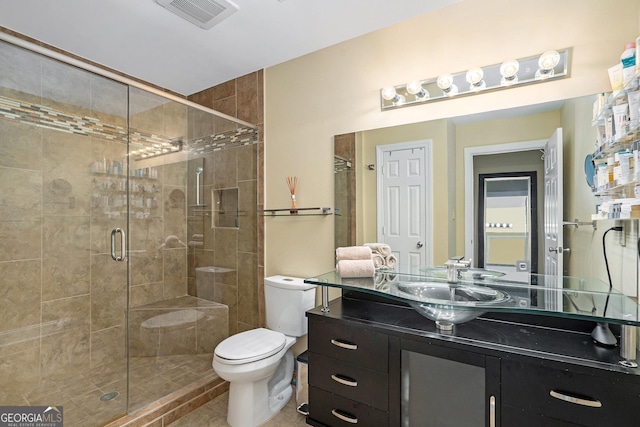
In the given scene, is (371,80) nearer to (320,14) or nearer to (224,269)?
(320,14)

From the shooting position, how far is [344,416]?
161 centimetres

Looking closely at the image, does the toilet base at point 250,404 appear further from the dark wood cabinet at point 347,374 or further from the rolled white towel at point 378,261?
the rolled white towel at point 378,261

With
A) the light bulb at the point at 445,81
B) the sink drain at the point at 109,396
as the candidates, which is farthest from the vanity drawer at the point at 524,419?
the sink drain at the point at 109,396

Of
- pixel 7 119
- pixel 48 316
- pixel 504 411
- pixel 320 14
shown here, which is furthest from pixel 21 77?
pixel 504 411

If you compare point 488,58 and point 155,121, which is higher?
point 488,58

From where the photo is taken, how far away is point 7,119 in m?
1.77

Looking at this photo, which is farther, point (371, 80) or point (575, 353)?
point (371, 80)

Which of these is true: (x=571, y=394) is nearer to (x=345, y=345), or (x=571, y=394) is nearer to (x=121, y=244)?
(x=345, y=345)

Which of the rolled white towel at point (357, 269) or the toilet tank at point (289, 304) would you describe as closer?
the rolled white towel at point (357, 269)

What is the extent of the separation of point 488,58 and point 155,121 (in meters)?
2.15

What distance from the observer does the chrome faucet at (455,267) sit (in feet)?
5.42

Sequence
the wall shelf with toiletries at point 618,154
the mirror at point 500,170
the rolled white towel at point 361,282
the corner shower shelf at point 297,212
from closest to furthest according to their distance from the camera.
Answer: the wall shelf with toiletries at point 618,154 < the mirror at point 500,170 < the rolled white towel at point 361,282 < the corner shower shelf at point 297,212

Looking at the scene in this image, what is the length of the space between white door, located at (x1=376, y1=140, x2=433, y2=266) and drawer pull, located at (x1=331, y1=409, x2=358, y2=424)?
0.87 metres

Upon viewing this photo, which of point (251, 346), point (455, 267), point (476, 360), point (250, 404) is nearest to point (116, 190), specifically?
point (251, 346)
